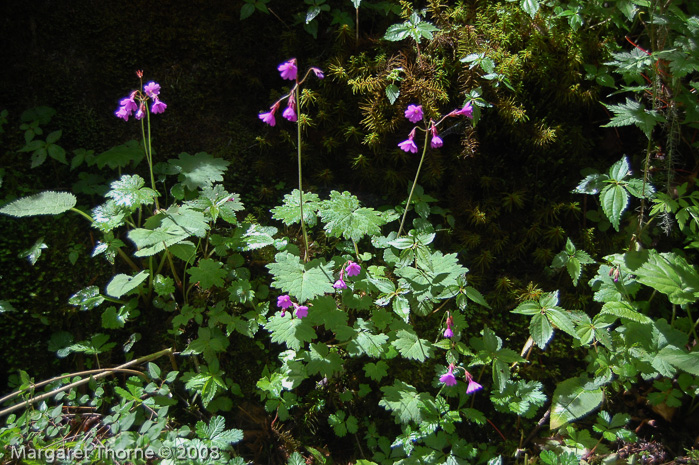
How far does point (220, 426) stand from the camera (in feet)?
7.04

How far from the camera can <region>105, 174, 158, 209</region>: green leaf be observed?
2430 millimetres

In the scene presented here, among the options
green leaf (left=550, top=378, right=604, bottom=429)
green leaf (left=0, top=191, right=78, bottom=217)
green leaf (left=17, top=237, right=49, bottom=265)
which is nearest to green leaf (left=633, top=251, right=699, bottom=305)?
green leaf (left=550, top=378, right=604, bottom=429)

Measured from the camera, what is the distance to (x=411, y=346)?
2.29 meters

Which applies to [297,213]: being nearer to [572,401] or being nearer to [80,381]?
[80,381]

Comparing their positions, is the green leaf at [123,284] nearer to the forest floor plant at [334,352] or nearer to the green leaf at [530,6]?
the forest floor plant at [334,352]

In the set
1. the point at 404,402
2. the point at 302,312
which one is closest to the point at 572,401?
the point at 404,402

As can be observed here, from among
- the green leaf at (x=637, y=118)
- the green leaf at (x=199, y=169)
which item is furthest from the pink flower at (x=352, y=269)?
the green leaf at (x=637, y=118)

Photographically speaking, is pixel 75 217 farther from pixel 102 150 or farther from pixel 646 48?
pixel 646 48

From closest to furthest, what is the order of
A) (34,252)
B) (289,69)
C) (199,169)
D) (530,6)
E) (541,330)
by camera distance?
(289,69) < (541,330) < (34,252) < (530,6) < (199,169)

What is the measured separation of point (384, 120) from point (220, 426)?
2.00 meters

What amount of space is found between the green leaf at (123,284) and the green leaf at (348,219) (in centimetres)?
103

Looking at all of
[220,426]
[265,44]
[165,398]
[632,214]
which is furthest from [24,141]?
[632,214]

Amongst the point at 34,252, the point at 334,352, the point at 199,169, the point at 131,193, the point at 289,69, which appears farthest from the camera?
the point at 199,169

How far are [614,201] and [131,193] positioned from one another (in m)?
2.62
